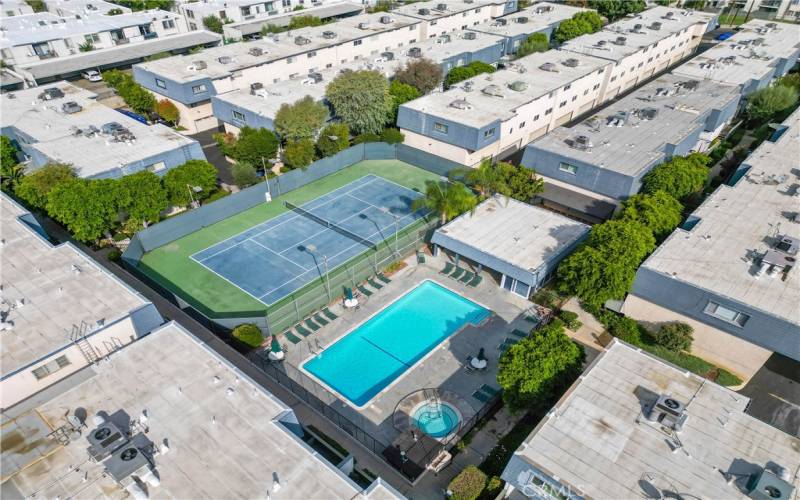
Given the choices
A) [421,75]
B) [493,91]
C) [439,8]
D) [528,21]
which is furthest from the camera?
[439,8]

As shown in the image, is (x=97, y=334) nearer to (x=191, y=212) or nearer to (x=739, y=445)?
(x=191, y=212)

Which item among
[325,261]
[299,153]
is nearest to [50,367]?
[325,261]

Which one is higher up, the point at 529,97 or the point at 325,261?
the point at 529,97

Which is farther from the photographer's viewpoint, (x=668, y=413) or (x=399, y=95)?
(x=399, y=95)

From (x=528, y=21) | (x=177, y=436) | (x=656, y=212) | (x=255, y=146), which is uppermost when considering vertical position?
(x=528, y=21)

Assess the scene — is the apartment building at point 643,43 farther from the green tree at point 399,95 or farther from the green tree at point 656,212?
the green tree at point 656,212

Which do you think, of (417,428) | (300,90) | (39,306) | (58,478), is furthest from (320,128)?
(58,478)

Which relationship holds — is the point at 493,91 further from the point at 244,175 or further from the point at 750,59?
the point at 750,59
